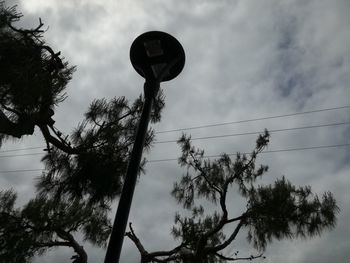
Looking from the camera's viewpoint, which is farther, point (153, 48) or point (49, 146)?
point (49, 146)

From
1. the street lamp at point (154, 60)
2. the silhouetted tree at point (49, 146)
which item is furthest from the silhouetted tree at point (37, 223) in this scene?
the street lamp at point (154, 60)

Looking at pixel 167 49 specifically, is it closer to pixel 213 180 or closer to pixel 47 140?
pixel 47 140

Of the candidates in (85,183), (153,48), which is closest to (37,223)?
(85,183)

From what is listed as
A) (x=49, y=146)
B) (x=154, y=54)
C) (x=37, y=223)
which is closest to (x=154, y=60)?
(x=154, y=54)

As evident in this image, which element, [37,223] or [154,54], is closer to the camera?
[154,54]

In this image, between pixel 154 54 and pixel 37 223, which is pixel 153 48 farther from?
pixel 37 223

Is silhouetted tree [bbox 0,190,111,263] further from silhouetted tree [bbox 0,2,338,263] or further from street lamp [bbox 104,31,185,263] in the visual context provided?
street lamp [bbox 104,31,185,263]

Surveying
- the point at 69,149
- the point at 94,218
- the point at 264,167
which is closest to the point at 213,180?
the point at 264,167

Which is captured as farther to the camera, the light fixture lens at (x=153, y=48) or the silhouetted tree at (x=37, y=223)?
the silhouetted tree at (x=37, y=223)

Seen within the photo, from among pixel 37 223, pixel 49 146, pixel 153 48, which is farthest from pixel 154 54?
pixel 37 223

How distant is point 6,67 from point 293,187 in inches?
201

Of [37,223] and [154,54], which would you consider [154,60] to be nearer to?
[154,54]

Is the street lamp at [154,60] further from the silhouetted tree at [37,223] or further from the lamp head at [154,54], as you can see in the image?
the silhouetted tree at [37,223]

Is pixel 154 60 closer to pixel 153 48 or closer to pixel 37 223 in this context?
pixel 153 48
